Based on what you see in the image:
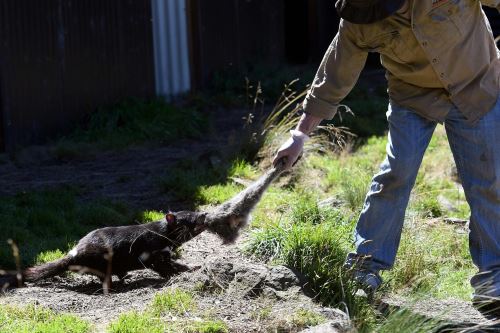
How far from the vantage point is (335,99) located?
4719 mm

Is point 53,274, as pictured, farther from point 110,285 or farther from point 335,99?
point 335,99

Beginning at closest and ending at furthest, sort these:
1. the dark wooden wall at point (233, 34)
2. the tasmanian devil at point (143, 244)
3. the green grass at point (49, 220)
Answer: the tasmanian devil at point (143, 244) → the green grass at point (49, 220) → the dark wooden wall at point (233, 34)

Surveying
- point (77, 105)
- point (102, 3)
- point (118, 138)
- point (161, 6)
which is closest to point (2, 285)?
point (118, 138)

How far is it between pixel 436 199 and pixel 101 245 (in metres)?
3.11

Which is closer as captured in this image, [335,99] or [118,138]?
[335,99]

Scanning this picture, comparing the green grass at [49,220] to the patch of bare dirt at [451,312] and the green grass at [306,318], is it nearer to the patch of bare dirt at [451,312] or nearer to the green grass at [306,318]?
the green grass at [306,318]

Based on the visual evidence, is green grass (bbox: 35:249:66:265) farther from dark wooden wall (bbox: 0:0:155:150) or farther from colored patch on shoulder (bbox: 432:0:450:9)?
dark wooden wall (bbox: 0:0:155:150)

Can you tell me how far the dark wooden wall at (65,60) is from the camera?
919cm

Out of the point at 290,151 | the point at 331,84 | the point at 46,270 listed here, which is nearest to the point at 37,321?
the point at 46,270

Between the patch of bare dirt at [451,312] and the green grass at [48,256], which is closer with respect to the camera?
the patch of bare dirt at [451,312]

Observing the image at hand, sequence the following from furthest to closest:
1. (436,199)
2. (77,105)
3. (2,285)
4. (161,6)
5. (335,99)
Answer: (161,6) → (77,105) → (436,199) → (2,285) → (335,99)

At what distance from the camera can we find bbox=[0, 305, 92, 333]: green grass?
422 cm

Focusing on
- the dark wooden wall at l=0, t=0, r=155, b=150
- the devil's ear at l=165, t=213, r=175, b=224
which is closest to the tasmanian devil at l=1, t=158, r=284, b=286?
the devil's ear at l=165, t=213, r=175, b=224

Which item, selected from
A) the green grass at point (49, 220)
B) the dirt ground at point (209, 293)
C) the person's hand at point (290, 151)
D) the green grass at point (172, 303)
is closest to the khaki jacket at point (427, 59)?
the person's hand at point (290, 151)
